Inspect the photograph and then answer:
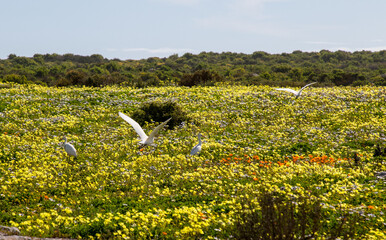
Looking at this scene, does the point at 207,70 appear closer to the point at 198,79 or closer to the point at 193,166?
the point at 198,79

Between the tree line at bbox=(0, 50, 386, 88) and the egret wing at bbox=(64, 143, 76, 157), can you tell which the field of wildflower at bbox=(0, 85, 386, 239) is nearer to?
the egret wing at bbox=(64, 143, 76, 157)

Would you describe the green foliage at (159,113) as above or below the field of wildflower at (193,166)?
above

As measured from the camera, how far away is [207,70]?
34500mm

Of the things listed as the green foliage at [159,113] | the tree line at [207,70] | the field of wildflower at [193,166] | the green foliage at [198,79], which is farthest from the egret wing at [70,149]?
the green foliage at [198,79]

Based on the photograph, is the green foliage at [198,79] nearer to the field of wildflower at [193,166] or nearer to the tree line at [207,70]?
the tree line at [207,70]

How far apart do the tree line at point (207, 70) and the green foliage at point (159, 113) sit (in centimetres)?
1316

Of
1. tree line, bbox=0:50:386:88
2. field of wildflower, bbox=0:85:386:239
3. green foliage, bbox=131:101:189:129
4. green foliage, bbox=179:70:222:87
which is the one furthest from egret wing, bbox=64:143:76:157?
green foliage, bbox=179:70:222:87

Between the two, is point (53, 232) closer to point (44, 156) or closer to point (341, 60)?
point (44, 156)

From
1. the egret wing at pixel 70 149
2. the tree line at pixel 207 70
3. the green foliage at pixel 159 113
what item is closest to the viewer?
the egret wing at pixel 70 149

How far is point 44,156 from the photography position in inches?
505

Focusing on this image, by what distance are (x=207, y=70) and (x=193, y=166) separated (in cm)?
2348

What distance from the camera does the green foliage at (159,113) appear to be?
18438 mm

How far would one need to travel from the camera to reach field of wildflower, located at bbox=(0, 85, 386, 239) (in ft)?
23.8

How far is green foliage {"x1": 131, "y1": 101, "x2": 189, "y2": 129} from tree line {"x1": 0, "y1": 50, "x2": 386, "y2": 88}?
1316cm
